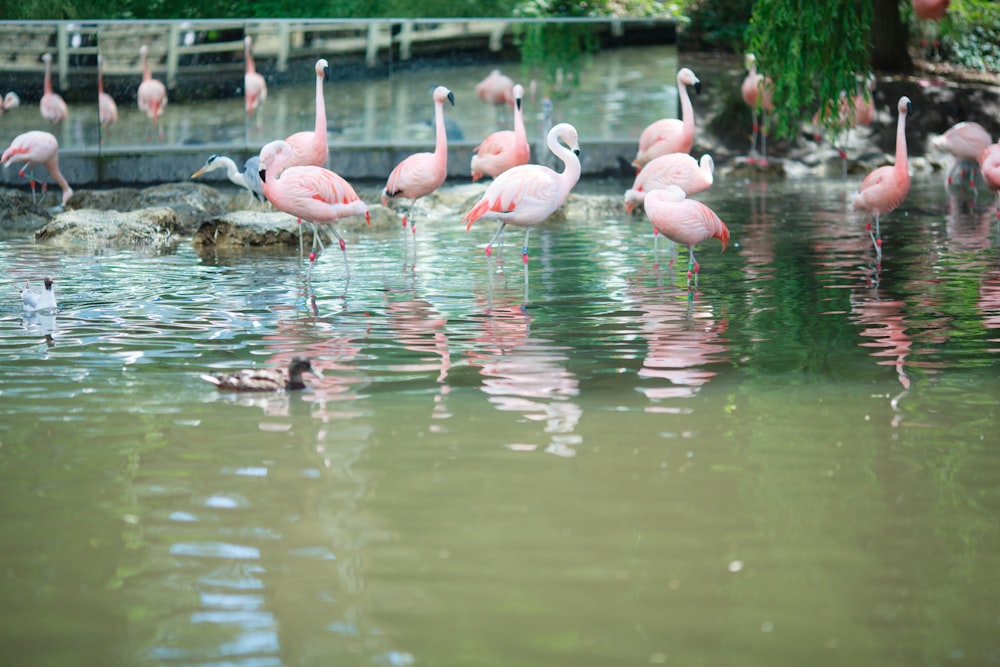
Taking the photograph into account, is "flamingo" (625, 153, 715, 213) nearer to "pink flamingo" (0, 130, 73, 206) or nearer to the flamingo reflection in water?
the flamingo reflection in water

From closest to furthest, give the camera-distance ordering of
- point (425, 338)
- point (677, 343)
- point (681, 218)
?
1. point (677, 343)
2. point (425, 338)
3. point (681, 218)

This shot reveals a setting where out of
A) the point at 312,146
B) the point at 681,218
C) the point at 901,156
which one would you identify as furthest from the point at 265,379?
the point at 901,156

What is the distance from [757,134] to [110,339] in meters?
16.4

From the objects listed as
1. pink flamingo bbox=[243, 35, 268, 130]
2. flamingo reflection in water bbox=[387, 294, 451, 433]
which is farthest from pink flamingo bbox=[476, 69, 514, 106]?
flamingo reflection in water bbox=[387, 294, 451, 433]

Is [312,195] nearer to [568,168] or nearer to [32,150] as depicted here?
[568,168]

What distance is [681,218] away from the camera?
922cm

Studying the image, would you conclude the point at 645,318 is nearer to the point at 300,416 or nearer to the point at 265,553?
the point at 300,416

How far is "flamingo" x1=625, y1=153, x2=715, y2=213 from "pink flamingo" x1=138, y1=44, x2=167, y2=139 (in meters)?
9.23

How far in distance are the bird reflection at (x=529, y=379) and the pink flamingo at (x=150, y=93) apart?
38.7 feet

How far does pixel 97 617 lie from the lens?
357cm

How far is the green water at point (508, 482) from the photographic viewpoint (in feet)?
11.5

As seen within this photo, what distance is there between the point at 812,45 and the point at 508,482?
1198cm

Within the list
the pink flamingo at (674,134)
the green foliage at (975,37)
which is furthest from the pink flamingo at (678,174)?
the green foliage at (975,37)

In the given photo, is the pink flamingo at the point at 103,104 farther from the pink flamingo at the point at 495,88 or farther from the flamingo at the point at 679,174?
the flamingo at the point at 679,174
